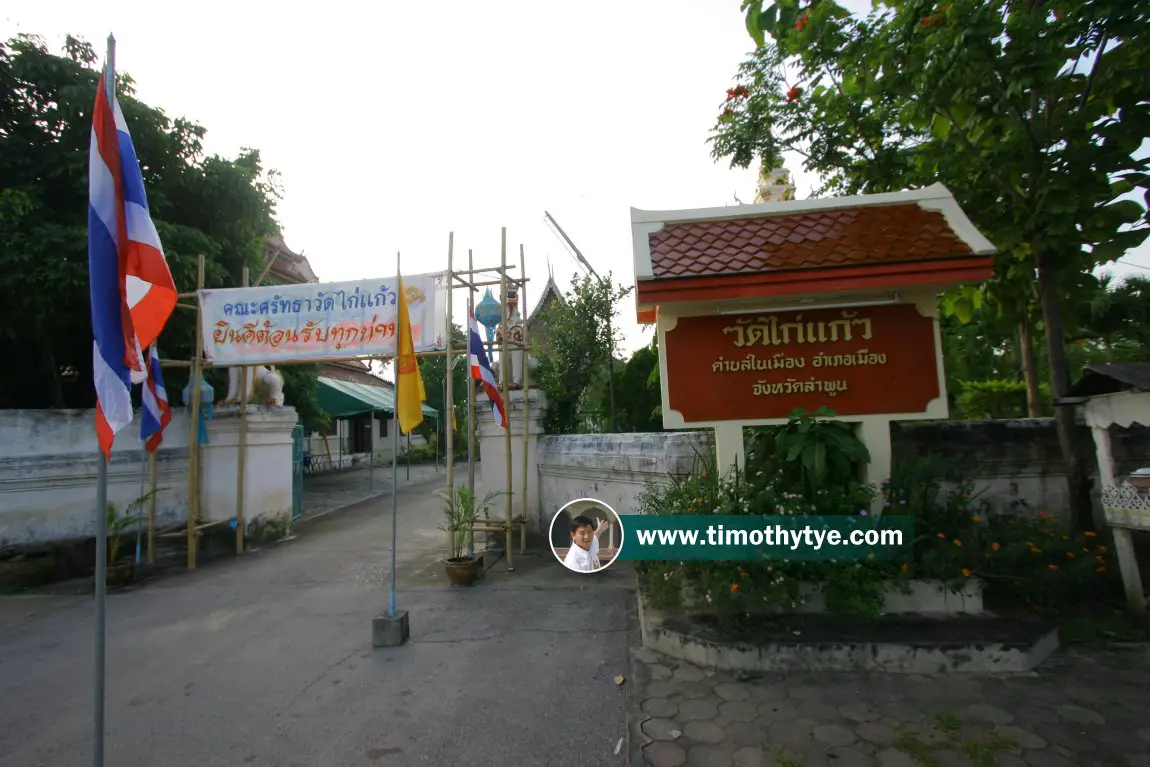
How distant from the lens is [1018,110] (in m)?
4.55

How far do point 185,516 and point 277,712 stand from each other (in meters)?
5.42

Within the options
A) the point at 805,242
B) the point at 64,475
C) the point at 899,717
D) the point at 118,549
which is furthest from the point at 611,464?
the point at 64,475

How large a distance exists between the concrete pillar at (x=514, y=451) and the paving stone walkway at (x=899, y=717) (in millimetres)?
4149

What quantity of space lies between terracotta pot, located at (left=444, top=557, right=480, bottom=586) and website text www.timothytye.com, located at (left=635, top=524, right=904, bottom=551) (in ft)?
8.48

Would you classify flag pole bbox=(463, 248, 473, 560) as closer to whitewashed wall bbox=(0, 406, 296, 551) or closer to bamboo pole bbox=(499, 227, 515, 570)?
bamboo pole bbox=(499, 227, 515, 570)

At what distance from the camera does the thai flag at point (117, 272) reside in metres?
2.49

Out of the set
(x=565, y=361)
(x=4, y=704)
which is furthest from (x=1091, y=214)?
(x=4, y=704)

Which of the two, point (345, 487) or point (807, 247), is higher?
point (807, 247)

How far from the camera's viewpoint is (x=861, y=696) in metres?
3.21

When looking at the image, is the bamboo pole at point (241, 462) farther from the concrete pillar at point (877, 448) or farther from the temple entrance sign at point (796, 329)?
the concrete pillar at point (877, 448)

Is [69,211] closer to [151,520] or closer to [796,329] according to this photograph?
[151,520]

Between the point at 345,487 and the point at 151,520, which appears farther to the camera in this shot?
the point at 345,487

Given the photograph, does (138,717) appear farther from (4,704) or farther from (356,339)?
(356,339)

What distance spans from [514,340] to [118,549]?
5172mm
